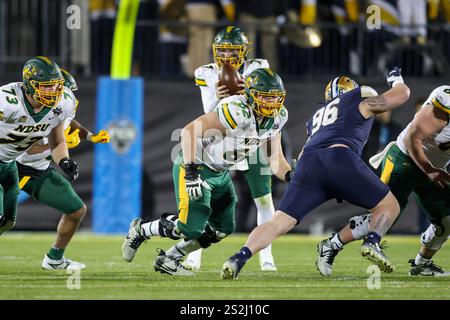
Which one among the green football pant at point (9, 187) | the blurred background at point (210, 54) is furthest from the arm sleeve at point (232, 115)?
the blurred background at point (210, 54)

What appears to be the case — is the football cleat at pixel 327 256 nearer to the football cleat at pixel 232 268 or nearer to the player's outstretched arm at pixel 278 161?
the player's outstretched arm at pixel 278 161

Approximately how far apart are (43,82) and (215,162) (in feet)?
4.48

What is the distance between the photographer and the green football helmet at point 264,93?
7.63 m

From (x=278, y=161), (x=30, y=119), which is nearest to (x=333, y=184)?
(x=278, y=161)

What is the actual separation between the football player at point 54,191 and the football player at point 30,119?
18 cm

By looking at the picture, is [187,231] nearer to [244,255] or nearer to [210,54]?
[244,255]

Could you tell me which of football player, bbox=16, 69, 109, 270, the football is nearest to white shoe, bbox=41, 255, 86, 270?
football player, bbox=16, 69, 109, 270

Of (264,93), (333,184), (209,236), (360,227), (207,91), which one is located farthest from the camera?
(207,91)

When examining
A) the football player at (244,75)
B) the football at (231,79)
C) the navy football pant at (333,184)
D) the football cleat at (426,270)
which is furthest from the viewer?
the football player at (244,75)

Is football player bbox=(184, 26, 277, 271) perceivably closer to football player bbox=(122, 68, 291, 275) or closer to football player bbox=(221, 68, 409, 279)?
football player bbox=(122, 68, 291, 275)

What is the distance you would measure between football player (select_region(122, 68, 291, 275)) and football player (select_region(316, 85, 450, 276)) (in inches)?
27.4

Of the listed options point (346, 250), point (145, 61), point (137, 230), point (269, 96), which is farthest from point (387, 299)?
point (145, 61)

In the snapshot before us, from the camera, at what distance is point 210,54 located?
12.9 m

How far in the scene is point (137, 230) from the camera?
8266 millimetres
